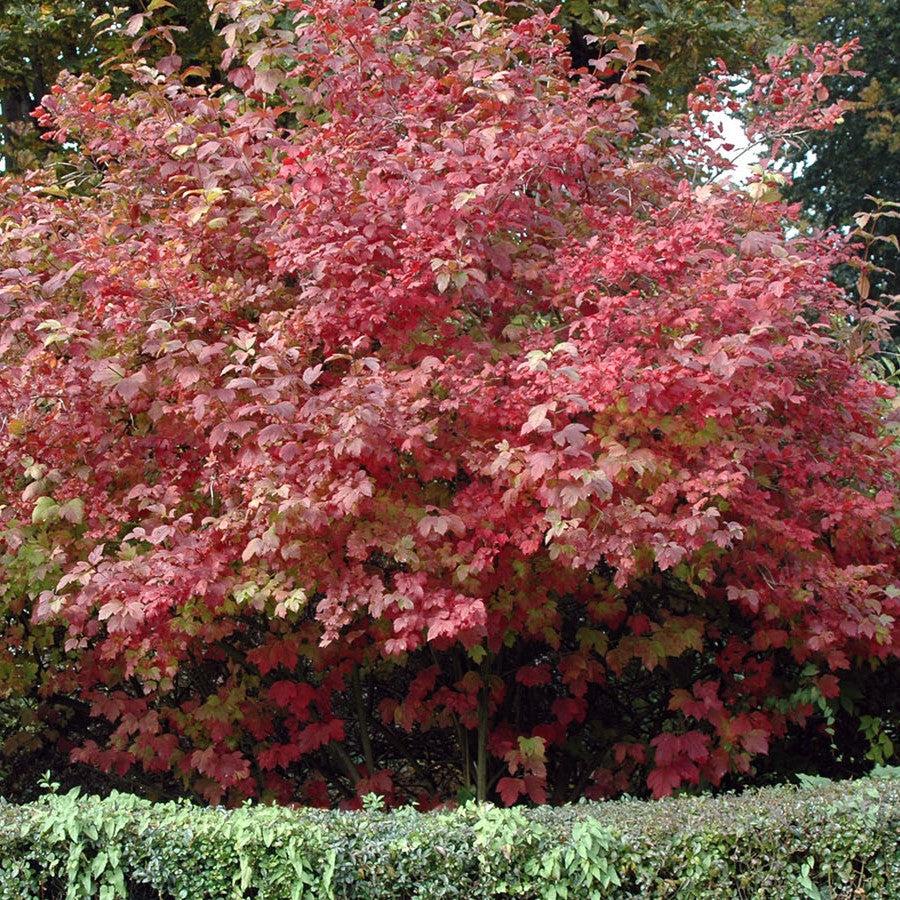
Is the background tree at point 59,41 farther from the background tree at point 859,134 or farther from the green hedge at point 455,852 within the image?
the background tree at point 859,134

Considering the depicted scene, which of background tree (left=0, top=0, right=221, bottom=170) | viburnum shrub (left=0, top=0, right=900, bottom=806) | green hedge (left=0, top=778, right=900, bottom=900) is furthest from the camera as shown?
background tree (left=0, top=0, right=221, bottom=170)

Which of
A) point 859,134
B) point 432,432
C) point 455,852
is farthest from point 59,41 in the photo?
point 859,134

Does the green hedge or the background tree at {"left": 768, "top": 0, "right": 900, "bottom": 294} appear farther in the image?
the background tree at {"left": 768, "top": 0, "right": 900, "bottom": 294}

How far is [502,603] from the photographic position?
423 centimetres

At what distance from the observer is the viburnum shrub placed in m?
3.86

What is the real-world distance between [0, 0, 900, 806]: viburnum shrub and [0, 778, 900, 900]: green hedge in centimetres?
64

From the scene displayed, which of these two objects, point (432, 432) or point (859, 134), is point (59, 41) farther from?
point (859, 134)

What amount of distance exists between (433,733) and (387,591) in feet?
4.53

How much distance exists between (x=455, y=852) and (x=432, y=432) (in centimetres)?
130

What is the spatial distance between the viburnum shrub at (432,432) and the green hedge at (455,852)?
25.1 inches

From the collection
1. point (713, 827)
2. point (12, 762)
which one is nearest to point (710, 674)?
point (713, 827)

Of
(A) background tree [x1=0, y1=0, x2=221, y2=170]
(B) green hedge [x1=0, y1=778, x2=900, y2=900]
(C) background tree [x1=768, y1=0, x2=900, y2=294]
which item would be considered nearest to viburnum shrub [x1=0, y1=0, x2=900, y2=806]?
(B) green hedge [x1=0, y1=778, x2=900, y2=900]

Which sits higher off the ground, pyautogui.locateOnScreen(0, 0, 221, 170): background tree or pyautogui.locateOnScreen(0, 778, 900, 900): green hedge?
pyautogui.locateOnScreen(0, 0, 221, 170): background tree

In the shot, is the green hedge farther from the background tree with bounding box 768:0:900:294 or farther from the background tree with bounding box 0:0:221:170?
the background tree with bounding box 768:0:900:294
